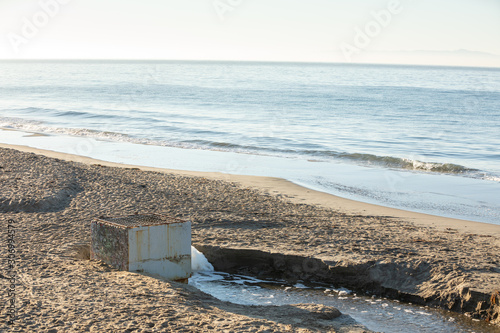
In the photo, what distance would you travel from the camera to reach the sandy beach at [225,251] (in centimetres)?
446

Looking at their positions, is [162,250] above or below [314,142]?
below

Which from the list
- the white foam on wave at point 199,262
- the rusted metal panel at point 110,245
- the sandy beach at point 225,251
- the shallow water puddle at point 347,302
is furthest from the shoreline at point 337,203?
the rusted metal panel at point 110,245

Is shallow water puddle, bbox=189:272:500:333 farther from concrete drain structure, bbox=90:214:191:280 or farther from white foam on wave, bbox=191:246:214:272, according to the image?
concrete drain structure, bbox=90:214:191:280

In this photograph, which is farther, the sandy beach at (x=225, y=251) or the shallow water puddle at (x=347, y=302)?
the shallow water puddle at (x=347, y=302)

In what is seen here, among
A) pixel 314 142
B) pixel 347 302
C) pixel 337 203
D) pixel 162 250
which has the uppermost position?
pixel 314 142

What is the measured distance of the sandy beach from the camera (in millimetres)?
4457

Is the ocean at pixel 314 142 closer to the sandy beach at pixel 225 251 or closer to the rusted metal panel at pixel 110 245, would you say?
the sandy beach at pixel 225 251

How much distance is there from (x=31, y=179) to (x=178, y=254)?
5.66m

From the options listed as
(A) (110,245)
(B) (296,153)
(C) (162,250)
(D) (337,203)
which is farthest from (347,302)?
(B) (296,153)

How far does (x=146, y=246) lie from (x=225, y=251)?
5.12ft

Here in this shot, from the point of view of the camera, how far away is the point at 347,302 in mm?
5734

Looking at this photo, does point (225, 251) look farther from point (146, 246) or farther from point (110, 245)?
point (110, 245)

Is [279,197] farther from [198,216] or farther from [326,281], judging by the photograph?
[326,281]

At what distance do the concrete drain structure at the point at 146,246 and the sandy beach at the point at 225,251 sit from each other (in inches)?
6.8
